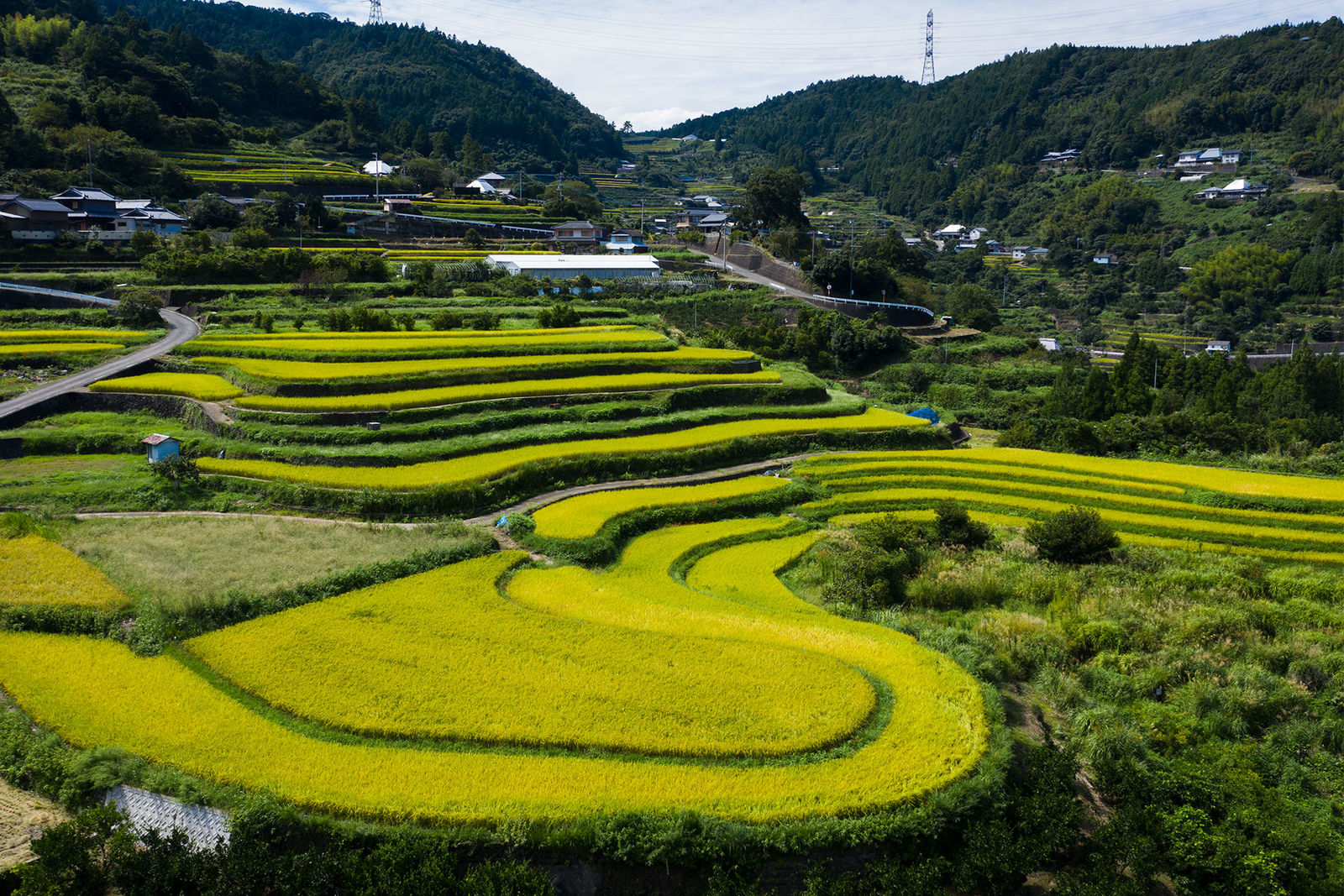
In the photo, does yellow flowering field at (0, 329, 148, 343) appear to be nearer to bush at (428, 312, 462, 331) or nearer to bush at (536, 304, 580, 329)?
bush at (428, 312, 462, 331)

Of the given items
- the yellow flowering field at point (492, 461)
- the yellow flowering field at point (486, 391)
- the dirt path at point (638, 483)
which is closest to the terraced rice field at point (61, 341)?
the yellow flowering field at point (486, 391)

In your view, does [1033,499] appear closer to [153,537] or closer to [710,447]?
[710,447]

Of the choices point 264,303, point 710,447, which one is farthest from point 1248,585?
point 264,303

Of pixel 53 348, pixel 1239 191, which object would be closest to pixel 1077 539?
pixel 53 348

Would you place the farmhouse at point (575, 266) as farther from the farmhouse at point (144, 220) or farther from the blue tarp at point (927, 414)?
the blue tarp at point (927, 414)

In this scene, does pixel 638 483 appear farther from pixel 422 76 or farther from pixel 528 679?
pixel 422 76

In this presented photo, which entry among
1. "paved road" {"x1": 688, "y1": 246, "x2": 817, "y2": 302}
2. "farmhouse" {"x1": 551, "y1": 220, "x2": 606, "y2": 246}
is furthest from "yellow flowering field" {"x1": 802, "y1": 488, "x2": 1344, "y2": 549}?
"farmhouse" {"x1": 551, "y1": 220, "x2": 606, "y2": 246}
